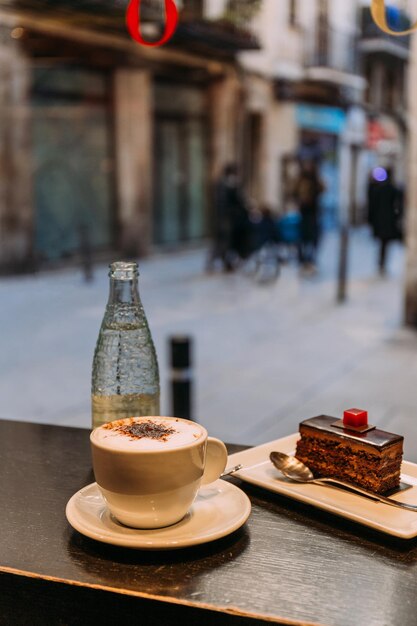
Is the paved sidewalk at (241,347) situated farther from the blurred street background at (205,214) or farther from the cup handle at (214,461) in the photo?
the cup handle at (214,461)

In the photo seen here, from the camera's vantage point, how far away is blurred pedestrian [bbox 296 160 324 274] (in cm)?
1343

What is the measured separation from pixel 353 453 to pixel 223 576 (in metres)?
0.35

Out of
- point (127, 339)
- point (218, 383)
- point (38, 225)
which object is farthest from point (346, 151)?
point (127, 339)

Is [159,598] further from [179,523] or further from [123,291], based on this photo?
[123,291]

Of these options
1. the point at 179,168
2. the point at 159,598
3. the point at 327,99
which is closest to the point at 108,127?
the point at 179,168

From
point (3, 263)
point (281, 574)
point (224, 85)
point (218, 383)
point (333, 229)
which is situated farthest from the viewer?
point (333, 229)

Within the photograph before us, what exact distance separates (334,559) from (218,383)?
5.05m

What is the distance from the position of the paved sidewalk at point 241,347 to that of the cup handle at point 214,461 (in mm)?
3475

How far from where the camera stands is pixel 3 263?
1198 cm

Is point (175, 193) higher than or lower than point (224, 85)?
lower

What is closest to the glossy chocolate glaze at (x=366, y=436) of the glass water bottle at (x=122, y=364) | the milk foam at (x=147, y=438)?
the milk foam at (x=147, y=438)

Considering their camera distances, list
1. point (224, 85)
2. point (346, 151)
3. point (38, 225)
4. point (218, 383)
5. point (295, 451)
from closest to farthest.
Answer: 1. point (295, 451)
2. point (218, 383)
3. point (38, 225)
4. point (224, 85)
5. point (346, 151)

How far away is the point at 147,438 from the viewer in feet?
4.34

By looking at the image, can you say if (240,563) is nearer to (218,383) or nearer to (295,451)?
(295,451)
